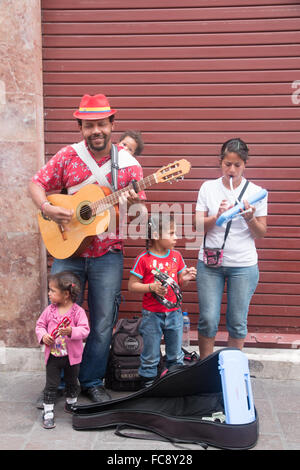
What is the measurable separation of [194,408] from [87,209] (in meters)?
1.58

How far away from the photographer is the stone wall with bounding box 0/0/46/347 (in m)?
4.42

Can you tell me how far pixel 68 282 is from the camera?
146 inches

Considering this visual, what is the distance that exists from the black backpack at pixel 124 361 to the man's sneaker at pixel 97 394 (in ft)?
0.55

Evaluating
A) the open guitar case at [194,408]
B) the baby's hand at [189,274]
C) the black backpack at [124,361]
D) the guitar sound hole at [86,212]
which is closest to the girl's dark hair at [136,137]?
the guitar sound hole at [86,212]

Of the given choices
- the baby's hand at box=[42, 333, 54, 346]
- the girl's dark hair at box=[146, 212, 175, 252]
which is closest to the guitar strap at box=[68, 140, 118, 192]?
the girl's dark hair at box=[146, 212, 175, 252]

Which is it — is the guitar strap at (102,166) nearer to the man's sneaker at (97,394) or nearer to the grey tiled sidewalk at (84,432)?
the man's sneaker at (97,394)

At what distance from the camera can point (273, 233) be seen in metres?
4.72

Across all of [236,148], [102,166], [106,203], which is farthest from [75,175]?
[236,148]

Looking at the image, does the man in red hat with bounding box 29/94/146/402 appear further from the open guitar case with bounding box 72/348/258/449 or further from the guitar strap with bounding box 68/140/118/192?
the open guitar case with bounding box 72/348/258/449

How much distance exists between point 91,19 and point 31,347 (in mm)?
2969

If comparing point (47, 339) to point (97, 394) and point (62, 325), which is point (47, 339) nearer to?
point (62, 325)

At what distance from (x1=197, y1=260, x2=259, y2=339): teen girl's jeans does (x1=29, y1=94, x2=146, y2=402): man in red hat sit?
668 millimetres

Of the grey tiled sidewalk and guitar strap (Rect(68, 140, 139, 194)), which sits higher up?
guitar strap (Rect(68, 140, 139, 194))

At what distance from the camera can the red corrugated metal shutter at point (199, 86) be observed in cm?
452
